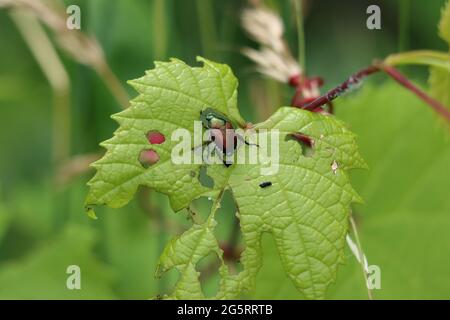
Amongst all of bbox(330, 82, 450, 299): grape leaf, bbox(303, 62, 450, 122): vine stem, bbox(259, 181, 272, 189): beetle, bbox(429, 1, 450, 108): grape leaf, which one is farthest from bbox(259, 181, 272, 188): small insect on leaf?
bbox(330, 82, 450, 299): grape leaf

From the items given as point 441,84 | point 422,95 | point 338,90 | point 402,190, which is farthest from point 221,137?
point 402,190

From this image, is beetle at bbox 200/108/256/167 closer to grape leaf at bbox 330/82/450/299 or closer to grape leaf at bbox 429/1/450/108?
grape leaf at bbox 429/1/450/108

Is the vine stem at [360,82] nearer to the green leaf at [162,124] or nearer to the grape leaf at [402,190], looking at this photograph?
the green leaf at [162,124]

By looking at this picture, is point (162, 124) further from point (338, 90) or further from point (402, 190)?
point (402, 190)

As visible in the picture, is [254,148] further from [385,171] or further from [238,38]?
[238,38]
